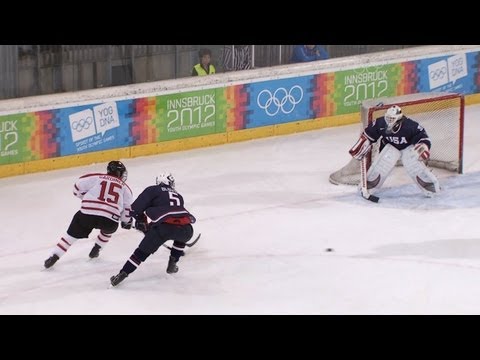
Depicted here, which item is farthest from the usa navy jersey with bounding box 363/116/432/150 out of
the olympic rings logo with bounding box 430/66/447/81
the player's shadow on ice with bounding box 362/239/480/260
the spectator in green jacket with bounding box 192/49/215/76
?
the olympic rings logo with bounding box 430/66/447/81

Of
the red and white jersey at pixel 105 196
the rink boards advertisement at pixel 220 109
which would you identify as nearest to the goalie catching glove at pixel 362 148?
the rink boards advertisement at pixel 220 109

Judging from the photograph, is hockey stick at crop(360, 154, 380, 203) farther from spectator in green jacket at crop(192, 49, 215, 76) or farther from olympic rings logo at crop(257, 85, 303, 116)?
spectator in green jacket at crop(192, 49, 215, 76)

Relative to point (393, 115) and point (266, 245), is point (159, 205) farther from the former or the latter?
point (393, 115)

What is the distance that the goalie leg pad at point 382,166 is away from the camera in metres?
12.1

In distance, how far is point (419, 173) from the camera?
12109 millimetres

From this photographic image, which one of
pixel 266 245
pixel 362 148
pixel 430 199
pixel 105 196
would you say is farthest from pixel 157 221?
pixel 430 199

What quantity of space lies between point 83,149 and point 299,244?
2922 millimetres

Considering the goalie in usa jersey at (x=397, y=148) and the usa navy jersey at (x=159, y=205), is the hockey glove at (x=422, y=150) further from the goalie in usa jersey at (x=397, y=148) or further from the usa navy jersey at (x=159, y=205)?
the usa navy jersey at (x=159, y=205)

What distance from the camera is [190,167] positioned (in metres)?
13.2

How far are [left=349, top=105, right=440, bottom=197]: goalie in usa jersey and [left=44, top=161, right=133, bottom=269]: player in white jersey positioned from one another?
2.61 metres

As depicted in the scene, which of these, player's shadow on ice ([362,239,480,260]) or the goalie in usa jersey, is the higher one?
the goalie in usa jersey

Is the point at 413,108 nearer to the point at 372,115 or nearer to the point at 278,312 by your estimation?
the point at 372,115

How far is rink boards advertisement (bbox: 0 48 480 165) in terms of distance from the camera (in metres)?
12.8
